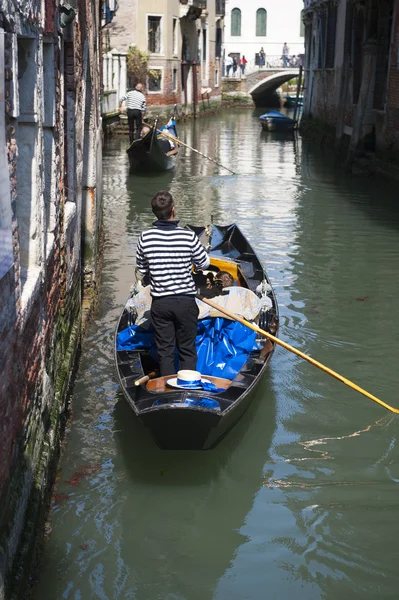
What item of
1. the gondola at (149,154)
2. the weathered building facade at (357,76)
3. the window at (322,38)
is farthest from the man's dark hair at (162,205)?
the window at (322,38)

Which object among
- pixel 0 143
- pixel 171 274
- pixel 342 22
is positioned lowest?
pixel 171 274

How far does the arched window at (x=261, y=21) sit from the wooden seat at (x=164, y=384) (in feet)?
114

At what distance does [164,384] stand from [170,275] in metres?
0.47

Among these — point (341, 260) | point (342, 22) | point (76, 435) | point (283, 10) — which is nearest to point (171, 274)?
point (76, 435)

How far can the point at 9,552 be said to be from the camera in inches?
92.7

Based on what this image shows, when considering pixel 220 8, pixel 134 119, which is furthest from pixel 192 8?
pixel 134 119

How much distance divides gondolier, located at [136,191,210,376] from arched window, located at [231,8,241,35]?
34578 mm

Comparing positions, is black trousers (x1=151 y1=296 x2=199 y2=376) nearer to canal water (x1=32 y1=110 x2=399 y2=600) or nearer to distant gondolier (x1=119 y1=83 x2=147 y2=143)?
canal water (x1=32 y1=110 x2=399 y2=600)

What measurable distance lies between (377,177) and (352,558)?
31.1 ft

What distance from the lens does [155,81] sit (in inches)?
878

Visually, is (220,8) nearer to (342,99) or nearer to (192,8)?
(192,8)

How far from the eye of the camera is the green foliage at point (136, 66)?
20922 millimetres

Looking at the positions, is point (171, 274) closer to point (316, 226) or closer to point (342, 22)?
point (316, 226)

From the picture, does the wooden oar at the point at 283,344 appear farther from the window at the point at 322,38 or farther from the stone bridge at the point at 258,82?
the stone bridge at the point at 258,82
